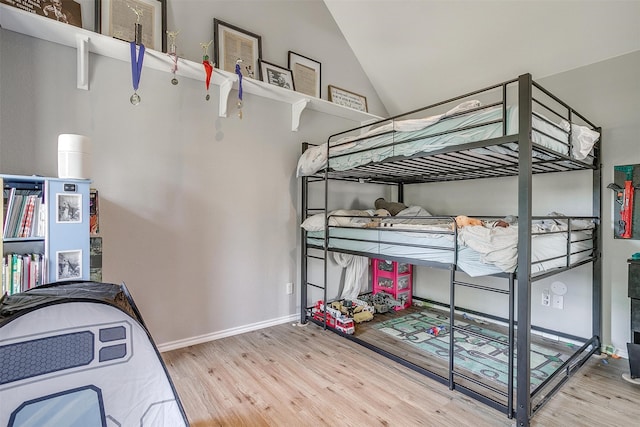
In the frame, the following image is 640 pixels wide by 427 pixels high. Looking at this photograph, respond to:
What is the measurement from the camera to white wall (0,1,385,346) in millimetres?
1962

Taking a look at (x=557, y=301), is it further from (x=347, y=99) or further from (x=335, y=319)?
(x=347, y=99)

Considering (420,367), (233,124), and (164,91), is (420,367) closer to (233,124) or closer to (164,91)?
(233,124)

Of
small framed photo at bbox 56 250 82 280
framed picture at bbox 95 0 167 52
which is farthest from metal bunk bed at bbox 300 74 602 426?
small framed photo at bbox 56 250 82 280

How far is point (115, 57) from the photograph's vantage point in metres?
2.18

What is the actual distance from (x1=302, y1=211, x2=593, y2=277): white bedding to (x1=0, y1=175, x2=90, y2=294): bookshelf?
1.75 m

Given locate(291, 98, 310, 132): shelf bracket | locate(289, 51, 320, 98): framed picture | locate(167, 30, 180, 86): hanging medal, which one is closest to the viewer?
locate(167, 30, 180, 86): hanging medal

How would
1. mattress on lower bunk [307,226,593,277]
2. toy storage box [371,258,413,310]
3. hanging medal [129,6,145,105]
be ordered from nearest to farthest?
mattress on lower bunk [307,226,593,277]
hanging medal [129,6,145,105]
toy storage box [371,258,413,310]

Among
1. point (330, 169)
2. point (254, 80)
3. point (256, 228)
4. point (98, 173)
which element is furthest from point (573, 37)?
point (98, 173)

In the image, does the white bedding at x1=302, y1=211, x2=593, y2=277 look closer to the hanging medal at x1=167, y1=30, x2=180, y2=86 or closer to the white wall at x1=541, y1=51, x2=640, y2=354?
the white wall at x1=541, y1=51, x2=640, y2=354

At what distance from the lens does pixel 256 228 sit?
2848 millimetres

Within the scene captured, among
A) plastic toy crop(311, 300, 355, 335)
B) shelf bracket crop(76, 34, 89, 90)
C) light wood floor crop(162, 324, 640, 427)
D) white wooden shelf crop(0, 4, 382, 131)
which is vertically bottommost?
light wood floor crop(162, 324, 640, 427)

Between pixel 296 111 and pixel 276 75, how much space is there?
36cm

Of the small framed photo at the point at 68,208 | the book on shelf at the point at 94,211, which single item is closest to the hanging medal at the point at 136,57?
the book on shelf at the point at 94,211

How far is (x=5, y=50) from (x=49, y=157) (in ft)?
2.05
